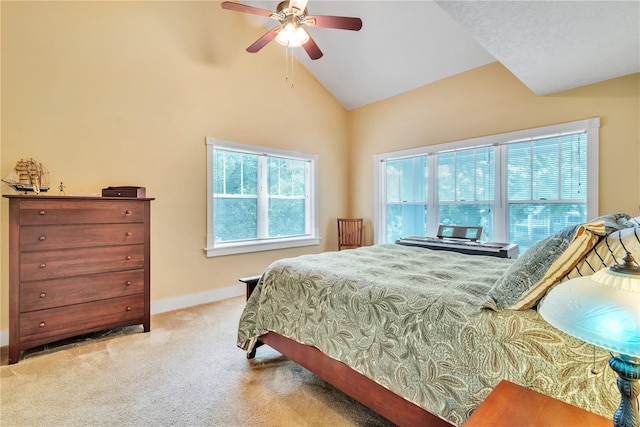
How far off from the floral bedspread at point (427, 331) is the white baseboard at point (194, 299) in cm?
159

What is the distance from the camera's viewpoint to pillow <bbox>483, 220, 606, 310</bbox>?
1044mm

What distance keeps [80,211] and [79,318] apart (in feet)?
2.84

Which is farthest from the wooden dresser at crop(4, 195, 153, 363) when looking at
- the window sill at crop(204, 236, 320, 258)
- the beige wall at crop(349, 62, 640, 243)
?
the beige wall at crop(349, 62, 640, 243)

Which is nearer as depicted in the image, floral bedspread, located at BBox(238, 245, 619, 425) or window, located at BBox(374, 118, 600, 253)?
floral bedspread, located at BBox(238, 245, 619, 425)

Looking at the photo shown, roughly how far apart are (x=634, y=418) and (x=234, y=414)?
5.47 feet

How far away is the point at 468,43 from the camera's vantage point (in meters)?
3.48

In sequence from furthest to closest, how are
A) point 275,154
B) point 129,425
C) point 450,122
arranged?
1. point 275,154
2. point 450,122
3. point 129,425

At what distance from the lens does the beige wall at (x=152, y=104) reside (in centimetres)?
263

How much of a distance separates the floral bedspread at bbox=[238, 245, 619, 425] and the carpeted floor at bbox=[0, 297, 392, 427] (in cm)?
32

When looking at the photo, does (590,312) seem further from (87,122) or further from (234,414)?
(87,122)

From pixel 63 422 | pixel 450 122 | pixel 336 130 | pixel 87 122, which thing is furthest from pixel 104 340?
pixel 450 122

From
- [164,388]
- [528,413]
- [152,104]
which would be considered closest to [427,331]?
[528,413]

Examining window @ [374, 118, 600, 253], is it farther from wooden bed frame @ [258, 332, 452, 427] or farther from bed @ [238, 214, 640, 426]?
wooden bed frame @ [258, 332, 452, 427]

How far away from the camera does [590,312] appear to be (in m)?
0.65
